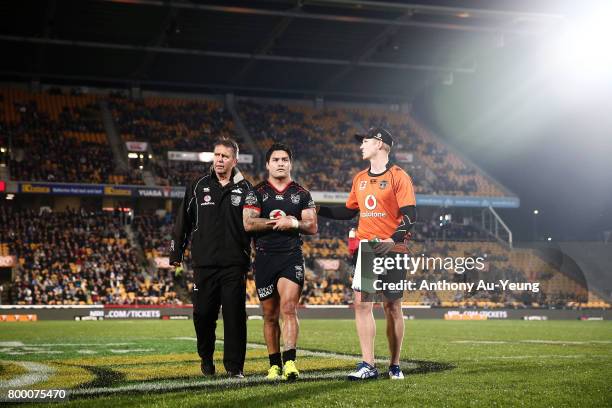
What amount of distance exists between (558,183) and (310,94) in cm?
2189

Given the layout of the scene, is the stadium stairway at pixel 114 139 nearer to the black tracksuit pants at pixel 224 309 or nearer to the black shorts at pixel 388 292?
the black tracksuit pants at pixel 224 309

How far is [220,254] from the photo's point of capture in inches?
348

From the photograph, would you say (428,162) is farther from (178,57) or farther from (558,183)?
(178,57)

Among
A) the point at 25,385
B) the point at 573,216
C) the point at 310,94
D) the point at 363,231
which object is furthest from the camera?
the point at 310,94

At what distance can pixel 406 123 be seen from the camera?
2379 inches

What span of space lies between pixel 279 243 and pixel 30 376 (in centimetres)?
334

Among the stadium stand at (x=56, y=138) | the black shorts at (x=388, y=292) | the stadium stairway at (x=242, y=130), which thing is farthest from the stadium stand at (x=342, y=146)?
the black shorts at (x=388, y=292)

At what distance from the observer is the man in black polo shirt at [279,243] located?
8344 mm

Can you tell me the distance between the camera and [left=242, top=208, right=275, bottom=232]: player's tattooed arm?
8352 millimetres

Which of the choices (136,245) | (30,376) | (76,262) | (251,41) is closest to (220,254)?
(30,376)

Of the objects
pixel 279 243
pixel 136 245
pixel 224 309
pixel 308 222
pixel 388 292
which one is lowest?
pixel 224 309

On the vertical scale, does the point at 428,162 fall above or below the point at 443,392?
above

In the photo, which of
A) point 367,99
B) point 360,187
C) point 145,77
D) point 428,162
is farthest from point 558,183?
point 360,187

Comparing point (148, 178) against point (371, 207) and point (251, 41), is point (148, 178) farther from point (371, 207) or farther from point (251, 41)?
point (371, 207)
